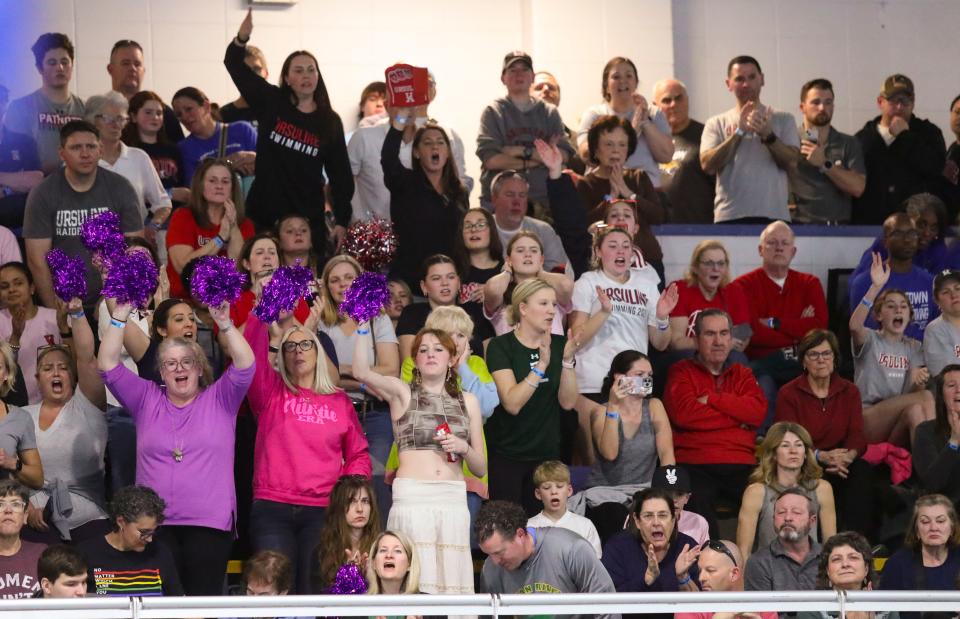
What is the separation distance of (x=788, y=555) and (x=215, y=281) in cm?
274

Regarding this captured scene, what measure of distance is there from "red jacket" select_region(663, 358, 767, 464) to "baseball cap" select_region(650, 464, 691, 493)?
602 mm

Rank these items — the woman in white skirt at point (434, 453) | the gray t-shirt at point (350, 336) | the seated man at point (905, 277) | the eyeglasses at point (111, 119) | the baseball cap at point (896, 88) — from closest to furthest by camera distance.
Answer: the woman in white skirt at point (434, 453) → the gray t-shirt at point (350, 336) → the eyeglasses at point (111, 119) → the seated man at point (905, 277) → the baseball cap at point (896, 88)

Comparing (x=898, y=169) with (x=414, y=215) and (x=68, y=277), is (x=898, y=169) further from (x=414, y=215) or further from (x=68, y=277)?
(x=68, y=277)

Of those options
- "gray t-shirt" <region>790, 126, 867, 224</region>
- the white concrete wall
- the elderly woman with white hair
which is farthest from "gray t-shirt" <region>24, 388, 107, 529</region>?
the white concrete wall

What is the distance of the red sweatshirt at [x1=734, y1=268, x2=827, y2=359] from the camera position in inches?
364

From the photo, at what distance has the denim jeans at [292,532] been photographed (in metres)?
6.79

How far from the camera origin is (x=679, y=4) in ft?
40.8

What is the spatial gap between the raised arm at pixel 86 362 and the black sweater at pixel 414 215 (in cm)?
209

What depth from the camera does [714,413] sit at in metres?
8.12

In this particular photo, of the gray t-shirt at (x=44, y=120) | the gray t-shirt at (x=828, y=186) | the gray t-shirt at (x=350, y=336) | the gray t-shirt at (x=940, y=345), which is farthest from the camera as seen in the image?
the gray t-shirt at (x=828, y=186)

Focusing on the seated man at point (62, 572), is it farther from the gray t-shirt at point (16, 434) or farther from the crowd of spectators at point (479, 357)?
the gray t-shirt at point (16, 434)

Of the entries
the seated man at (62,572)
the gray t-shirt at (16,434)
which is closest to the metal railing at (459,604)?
the seated man at (62,572)

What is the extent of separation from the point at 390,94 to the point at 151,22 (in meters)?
3.33

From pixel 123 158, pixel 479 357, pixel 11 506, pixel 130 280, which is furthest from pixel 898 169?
pixel 11 506
